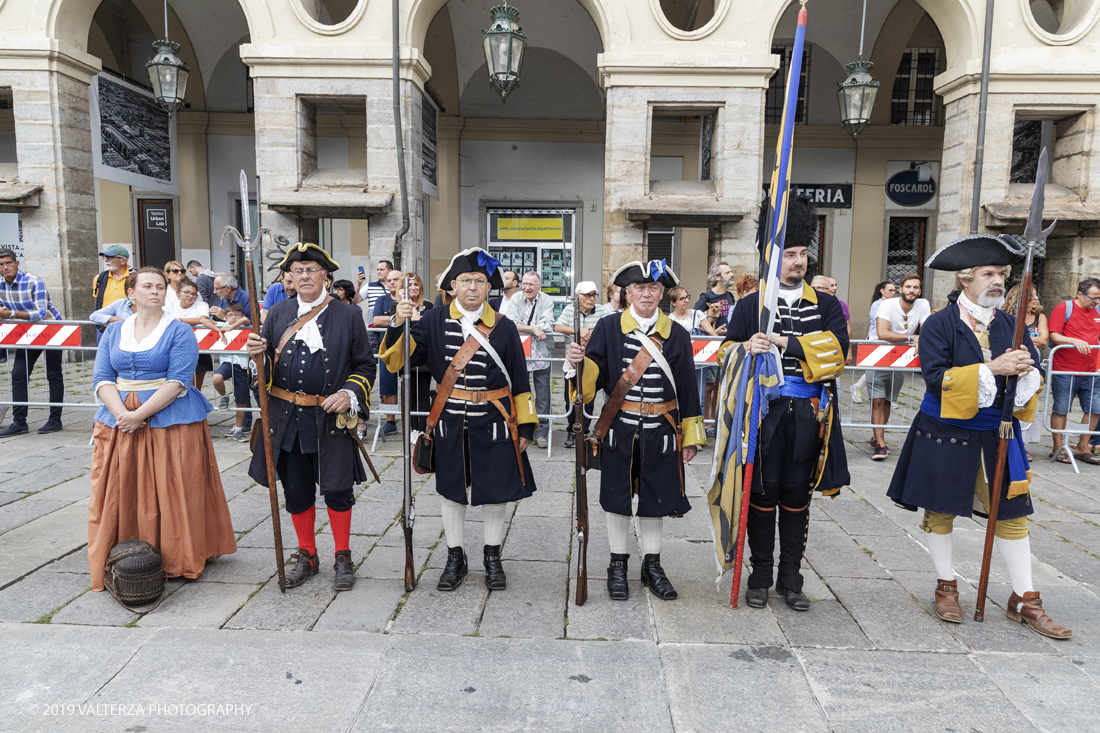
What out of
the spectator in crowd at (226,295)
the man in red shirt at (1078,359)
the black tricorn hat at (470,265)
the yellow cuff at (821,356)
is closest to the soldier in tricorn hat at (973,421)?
the yellow cuff at (821,356)

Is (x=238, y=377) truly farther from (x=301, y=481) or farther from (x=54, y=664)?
(x=54, y=664)

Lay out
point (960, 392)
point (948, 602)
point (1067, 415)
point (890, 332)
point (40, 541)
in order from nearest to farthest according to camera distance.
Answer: point (960, 392), point (948, 602), point (40, 541), point (1067, 415), point (890, 332)

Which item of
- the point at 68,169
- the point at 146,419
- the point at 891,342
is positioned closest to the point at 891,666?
the point at 146,419

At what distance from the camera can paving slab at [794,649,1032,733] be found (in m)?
2.78

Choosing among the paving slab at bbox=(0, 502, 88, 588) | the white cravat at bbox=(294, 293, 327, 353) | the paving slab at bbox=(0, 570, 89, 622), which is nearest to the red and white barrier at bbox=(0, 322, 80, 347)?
the paving slab at bbox=(0, 502, 88, 588)

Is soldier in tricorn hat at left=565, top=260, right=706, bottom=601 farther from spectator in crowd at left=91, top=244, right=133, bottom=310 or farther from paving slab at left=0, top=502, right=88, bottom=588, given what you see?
spectator in crowd at left=91, top=244, right=133, bottom=310

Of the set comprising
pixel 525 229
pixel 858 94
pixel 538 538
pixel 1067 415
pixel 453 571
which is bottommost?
pixel 538 538

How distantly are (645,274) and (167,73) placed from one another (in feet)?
28.8

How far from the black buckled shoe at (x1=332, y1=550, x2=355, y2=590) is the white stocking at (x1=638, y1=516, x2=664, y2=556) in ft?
5.29

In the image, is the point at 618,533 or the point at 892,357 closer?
the point at 618,533

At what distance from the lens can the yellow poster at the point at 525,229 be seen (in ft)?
49.9

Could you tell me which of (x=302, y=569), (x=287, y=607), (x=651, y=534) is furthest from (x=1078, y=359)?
(x=287, y=607)

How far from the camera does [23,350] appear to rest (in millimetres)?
7699

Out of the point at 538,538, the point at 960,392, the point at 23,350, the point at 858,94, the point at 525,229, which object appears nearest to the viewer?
the point at 960,392
